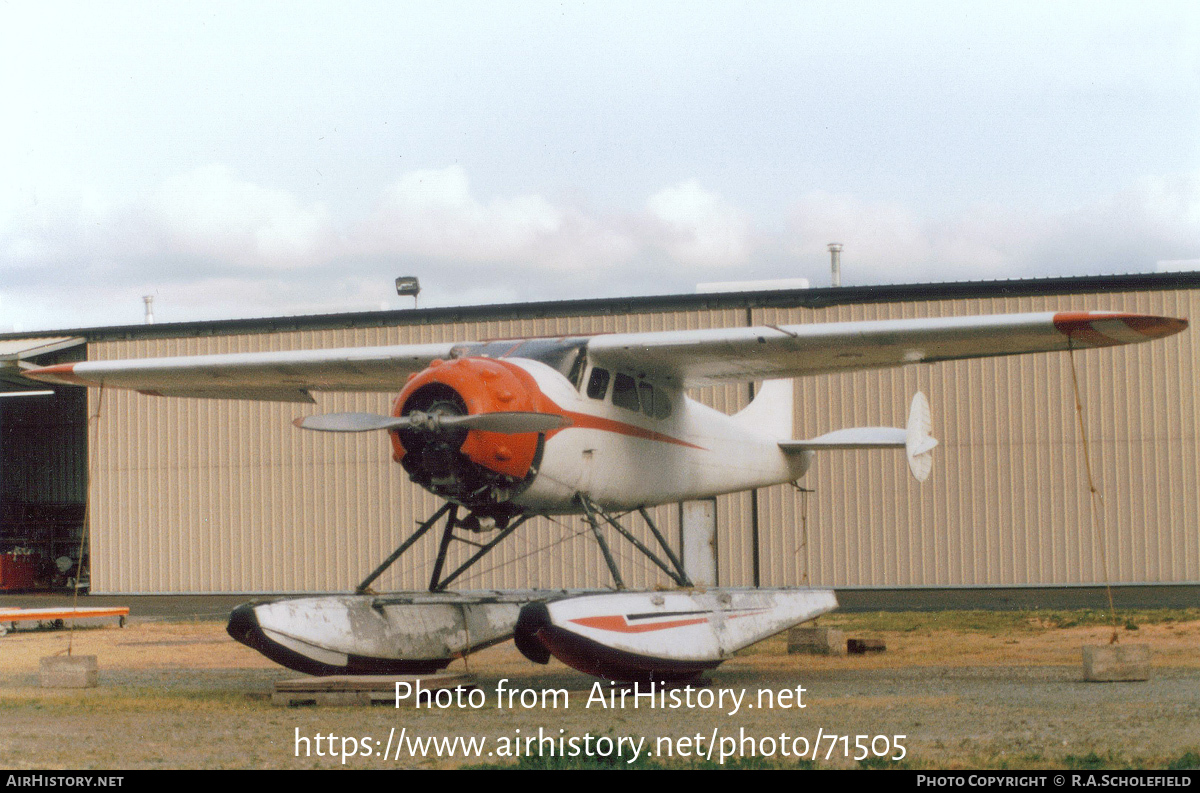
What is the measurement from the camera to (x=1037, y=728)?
761cm

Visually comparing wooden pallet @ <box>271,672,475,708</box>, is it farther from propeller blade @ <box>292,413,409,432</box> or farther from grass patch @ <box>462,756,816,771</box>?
grass patch @ <box>462,756,816,771</box>

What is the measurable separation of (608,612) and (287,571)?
14.9 meters

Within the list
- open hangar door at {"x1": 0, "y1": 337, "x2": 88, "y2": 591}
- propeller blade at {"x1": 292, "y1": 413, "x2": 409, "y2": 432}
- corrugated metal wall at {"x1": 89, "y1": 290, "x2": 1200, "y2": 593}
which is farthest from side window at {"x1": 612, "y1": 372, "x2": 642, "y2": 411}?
open hangar door at {"x1": 0, "y1": 337, "x2": 88, "y2": 591}

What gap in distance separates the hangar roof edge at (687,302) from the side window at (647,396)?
9564 mm

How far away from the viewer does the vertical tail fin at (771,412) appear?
14.8 m

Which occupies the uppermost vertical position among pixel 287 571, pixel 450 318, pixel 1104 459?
pixel 450 318

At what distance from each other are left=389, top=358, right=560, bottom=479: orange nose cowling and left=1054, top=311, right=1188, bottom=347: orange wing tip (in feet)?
14.5

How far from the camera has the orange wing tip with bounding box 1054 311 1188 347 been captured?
9.77m

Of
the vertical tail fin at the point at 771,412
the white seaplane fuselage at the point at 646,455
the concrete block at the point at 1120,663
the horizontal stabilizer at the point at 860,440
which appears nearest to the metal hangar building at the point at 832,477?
the vertical tail fin at the point at 771,412

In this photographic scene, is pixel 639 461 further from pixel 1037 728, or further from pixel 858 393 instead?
pixel 858 393

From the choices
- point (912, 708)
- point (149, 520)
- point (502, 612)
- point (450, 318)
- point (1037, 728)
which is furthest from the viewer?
point (149, 520)

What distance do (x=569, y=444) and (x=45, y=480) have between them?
31.6 metres

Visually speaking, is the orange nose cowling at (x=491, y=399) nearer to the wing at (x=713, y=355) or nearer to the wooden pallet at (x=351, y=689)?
the wing at (x=713, y=355)
